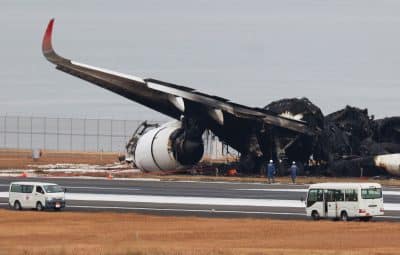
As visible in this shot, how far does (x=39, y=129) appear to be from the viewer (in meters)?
198

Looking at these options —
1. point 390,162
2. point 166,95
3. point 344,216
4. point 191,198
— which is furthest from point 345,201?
point 166,95

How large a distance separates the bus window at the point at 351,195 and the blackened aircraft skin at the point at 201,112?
40387 millimetres

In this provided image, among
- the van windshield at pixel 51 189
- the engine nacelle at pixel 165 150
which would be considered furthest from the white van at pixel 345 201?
the engine nacelle at pixel 165 150

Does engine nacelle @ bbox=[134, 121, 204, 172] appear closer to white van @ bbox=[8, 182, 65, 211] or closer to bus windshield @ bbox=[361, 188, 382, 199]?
white van @ bbox=[8, 182, 65, 211]

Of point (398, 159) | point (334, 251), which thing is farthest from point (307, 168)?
point (334, 251)

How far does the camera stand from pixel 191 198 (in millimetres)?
80625

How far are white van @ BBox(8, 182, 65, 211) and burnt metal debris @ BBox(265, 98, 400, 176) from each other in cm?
3707

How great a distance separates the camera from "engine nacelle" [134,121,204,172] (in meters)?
106

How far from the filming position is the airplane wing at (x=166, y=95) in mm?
103312

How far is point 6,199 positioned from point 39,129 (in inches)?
4673

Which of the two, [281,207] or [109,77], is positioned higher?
[109,77]

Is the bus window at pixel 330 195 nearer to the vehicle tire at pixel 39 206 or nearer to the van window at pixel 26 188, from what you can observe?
the vehicle tire at pixel 39 206

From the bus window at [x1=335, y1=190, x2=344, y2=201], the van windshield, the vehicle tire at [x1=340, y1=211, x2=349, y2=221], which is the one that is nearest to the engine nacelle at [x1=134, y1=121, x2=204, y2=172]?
the van windshield

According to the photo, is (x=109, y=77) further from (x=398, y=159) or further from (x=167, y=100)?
(x=398, y=159)
